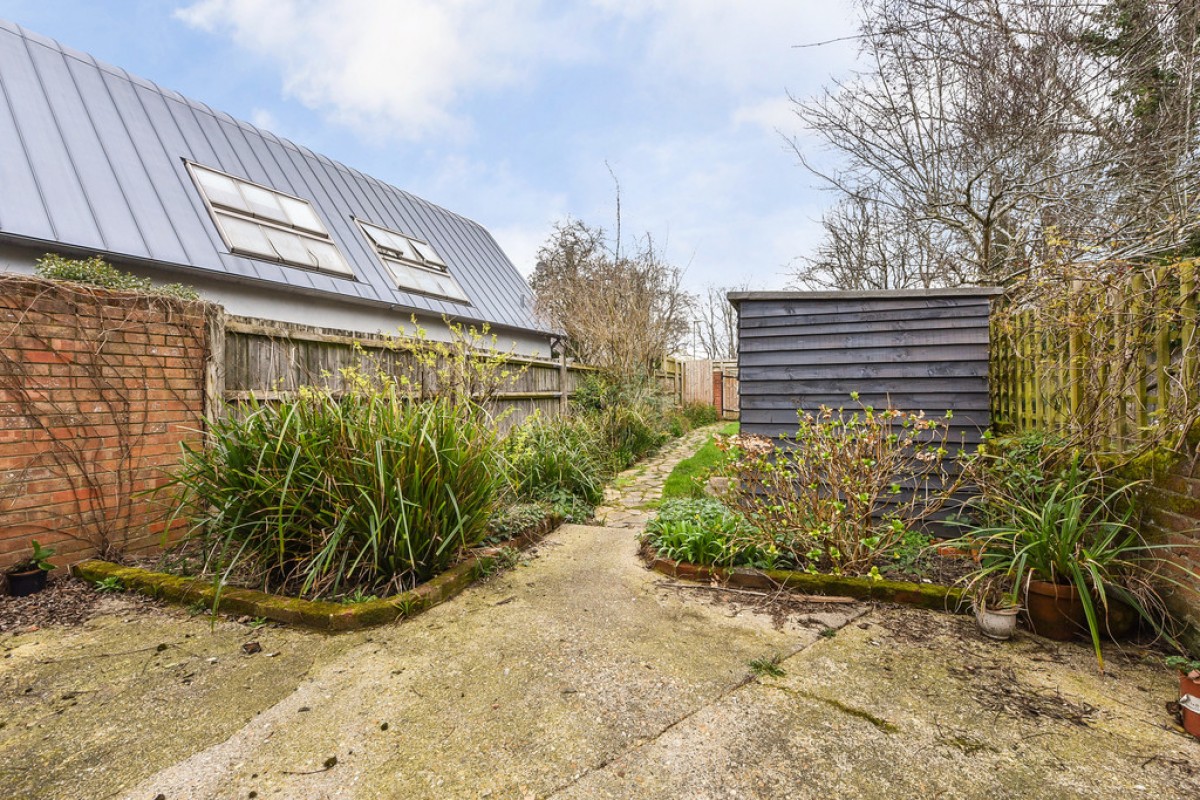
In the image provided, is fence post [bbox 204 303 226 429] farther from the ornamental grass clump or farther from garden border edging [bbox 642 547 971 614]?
garden border edging [bbox 642 547 971 614]

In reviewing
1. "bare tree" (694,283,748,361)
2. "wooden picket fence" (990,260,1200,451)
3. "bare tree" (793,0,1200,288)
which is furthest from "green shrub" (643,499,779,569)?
"bare tree" (694,283,748,361)

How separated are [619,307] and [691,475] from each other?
3.99 metres

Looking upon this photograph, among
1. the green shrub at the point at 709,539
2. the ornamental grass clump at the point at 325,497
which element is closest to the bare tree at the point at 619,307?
the green shrub at the point at 709,539

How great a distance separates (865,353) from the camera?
4266 millimetres

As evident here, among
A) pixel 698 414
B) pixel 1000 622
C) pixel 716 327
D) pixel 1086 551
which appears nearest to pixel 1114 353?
pixel 1086 551

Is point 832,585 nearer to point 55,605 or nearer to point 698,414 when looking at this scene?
point 55,605

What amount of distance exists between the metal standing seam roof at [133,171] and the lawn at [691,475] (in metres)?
4.69

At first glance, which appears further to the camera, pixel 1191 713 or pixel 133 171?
pixel 133 171

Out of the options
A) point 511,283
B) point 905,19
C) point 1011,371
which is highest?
point 905,19

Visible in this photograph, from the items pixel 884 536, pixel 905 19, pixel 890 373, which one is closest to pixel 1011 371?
pixel 890 373

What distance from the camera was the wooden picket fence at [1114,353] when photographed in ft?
7.34

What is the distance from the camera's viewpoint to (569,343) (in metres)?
10.0

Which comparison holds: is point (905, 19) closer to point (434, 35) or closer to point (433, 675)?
point (434, 35)

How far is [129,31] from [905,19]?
10047mm
